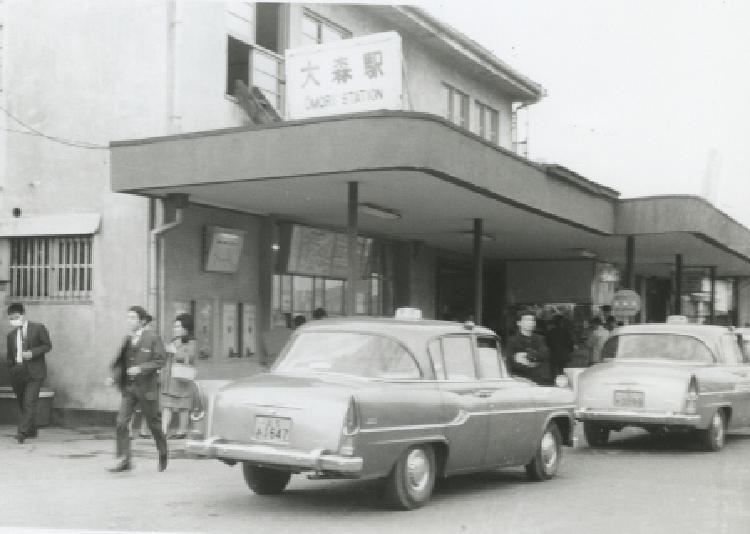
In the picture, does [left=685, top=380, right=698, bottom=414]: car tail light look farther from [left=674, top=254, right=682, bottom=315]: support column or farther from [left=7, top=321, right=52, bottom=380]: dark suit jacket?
[left=674, top=254, right=682, bottom=315]: support column

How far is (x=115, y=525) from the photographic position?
7.58 metres

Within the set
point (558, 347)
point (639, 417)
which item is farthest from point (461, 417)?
point (558, 347)

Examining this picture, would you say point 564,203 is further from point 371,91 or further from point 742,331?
point 371,91

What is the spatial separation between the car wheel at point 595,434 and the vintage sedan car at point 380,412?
3387 millimetres

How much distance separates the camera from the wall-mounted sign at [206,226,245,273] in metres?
14.9

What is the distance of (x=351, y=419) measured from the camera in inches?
307

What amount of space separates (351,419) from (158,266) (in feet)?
23.3

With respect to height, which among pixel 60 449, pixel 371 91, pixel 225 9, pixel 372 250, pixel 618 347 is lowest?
pixel 60 449

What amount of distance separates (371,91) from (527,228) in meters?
6.93

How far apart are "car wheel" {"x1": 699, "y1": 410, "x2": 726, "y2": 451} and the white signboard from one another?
5.94 meters

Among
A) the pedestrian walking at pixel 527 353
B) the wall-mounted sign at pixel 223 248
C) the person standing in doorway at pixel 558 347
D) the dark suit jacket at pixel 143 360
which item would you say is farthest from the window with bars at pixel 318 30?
the dark suit jacket at pixel 143 360

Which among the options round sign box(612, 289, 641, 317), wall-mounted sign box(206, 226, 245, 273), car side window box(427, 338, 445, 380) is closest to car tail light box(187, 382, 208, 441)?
car side window box(427, 338, 445, 380)

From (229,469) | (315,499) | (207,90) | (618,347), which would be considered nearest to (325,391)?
(315,499)

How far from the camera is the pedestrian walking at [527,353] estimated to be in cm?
1220
